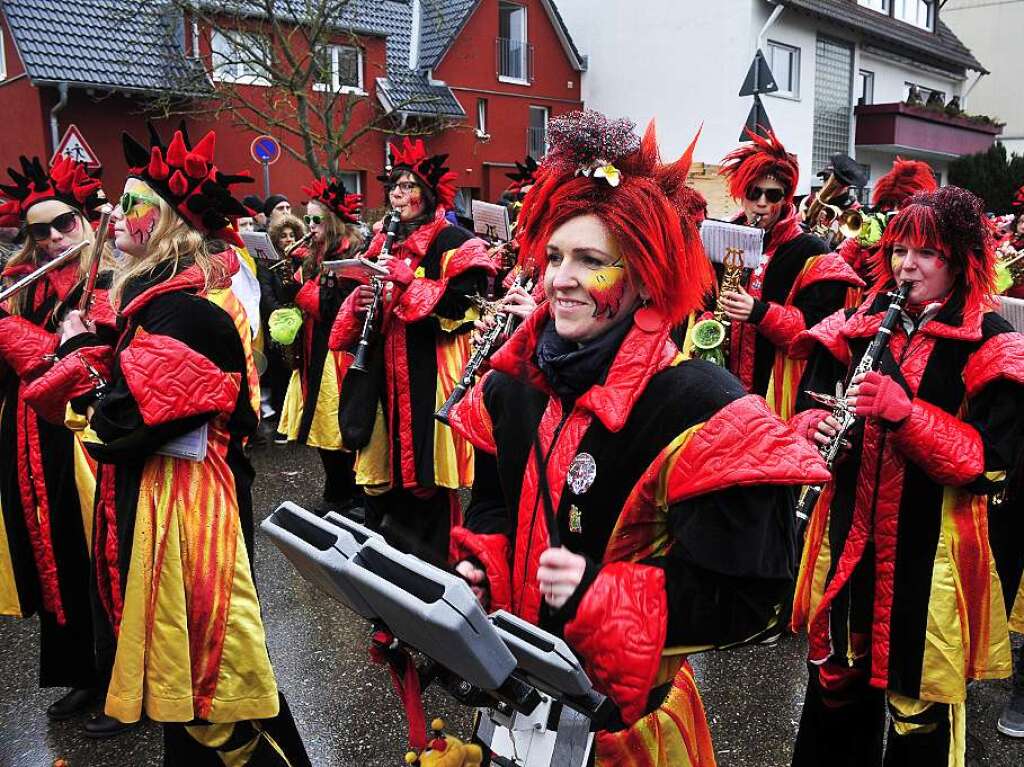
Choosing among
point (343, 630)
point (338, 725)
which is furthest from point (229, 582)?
point (343, 630)

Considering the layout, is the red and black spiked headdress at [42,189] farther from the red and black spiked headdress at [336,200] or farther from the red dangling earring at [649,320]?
the red dangling earring at [649,320]

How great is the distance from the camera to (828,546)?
302 cm

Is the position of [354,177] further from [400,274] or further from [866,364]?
[866,364]

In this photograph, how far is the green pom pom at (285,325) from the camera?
693 centimetres

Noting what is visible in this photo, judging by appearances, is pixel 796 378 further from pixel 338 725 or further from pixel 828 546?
pixel 338 725

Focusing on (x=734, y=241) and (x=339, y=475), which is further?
(x=339, y=475)

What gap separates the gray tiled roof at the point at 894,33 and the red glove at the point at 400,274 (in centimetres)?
1791

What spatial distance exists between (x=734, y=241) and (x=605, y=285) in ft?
9.16

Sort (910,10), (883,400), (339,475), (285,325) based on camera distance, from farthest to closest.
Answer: (910,10) < (285,325) < (339,475) < (883,400)

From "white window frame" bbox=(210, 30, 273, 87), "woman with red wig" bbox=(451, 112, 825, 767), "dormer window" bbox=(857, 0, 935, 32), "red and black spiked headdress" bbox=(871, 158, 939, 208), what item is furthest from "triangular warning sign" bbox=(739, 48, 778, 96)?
"dormer window" bbox=(857, 0, 935, 32)

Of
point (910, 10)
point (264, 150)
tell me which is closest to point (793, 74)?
point (910, 10)

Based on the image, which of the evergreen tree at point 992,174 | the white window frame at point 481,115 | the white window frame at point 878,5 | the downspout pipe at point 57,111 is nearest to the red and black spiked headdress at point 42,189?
the downspout pipe at point 57,111

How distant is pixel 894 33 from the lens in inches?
920

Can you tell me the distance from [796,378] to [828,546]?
5.67ft
